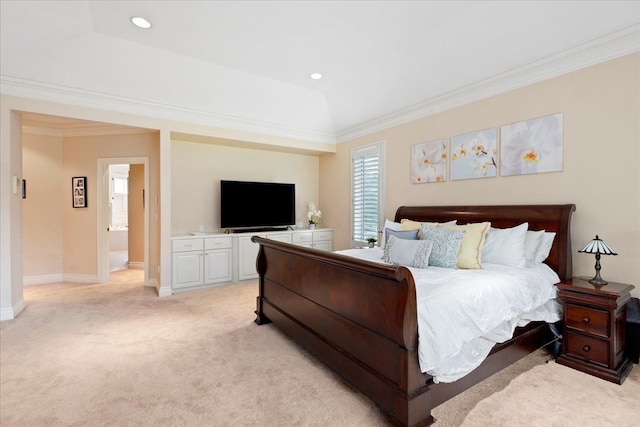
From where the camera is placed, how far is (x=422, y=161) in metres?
4.27

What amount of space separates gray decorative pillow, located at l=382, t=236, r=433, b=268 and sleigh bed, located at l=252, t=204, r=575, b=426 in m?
0.89

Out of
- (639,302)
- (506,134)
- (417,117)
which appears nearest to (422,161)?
(417,117)

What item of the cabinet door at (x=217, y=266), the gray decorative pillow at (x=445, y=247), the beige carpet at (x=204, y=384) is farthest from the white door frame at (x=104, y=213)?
the gray decorative pillow at (x=445, y=247)

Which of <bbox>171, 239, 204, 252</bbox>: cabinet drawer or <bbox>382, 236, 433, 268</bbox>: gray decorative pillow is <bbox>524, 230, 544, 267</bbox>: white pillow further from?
<bbox>171, 239, 204, 252</bbox>: cabinet drawer

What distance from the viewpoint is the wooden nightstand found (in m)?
2.24

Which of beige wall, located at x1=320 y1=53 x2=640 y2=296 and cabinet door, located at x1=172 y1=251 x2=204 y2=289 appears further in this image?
cabinet door, located at x1=172 y1=251 x2=204 y2=289

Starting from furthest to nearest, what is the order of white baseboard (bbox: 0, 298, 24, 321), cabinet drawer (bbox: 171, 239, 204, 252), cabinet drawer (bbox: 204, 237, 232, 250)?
cabinet drawer (bbox: 204, 237, 232, 250), cabinet drawer (bbox: 171, 239, 204, 252), white baseboard (bbox: 0, 298, 24, 321)

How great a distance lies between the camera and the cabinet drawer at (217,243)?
4891 millimetres

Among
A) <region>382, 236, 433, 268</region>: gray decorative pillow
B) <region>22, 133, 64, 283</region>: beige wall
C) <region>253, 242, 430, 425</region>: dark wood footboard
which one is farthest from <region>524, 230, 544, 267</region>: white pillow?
<region>22, 133, 64, 283</region>: beige wall

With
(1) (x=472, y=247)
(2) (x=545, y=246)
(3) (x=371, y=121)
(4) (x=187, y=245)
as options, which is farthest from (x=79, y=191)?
(2) (x=545, y=246)

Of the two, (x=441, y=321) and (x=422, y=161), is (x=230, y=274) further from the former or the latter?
(x=441, y=321)

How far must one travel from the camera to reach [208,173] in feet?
17.5

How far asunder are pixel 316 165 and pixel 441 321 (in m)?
5.07

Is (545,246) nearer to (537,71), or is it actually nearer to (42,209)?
(537,71)
